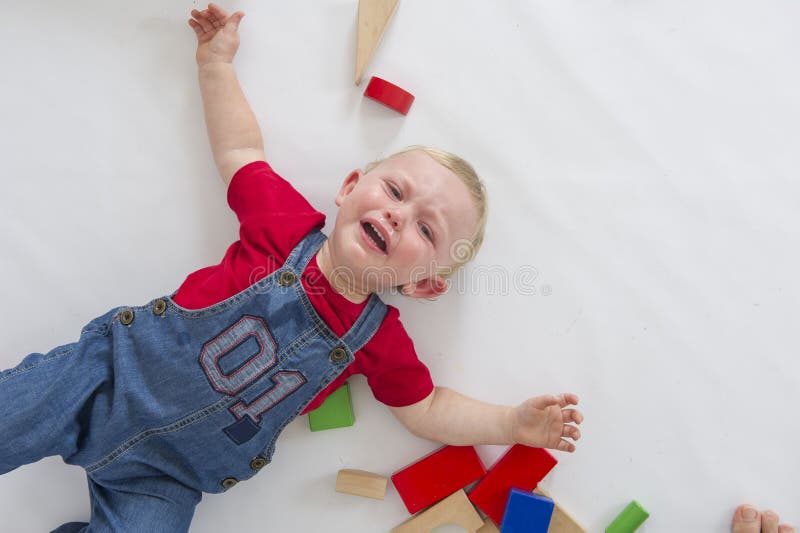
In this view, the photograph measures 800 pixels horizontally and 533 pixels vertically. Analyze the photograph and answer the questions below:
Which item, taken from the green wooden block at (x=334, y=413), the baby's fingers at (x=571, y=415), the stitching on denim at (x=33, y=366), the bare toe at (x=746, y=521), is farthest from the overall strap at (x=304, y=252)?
the bare toe at (x=746, y=521)

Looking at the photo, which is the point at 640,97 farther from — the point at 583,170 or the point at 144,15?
the point at 144,15

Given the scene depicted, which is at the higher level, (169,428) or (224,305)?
(224,305)

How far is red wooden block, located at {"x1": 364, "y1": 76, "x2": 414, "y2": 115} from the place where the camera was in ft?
2.78

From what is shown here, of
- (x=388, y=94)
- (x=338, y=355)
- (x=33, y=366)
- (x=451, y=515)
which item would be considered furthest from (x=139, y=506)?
(x=388, y=94)

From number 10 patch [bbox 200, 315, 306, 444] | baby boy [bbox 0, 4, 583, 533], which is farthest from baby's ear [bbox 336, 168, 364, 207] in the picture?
number 10 patch [bbox 200, 315, 306, 444]

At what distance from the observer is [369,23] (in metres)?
0.84

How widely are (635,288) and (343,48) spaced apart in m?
0.60

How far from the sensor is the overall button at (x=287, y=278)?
2.45ft

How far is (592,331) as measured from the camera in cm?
87

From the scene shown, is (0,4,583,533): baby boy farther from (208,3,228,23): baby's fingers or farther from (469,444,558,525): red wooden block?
(208,3,228,23): baby's fingers

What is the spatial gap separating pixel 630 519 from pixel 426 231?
57cm

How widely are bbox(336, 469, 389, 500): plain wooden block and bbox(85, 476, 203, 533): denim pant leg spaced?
9.1 inches

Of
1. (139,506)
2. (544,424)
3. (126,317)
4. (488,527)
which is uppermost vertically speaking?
(544,424)

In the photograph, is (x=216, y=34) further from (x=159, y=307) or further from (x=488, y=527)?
(x=488, y=527)
